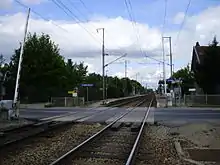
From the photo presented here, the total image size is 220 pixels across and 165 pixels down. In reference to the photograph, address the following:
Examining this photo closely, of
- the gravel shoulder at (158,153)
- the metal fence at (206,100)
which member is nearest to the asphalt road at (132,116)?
the gravel shoulder at (158,153)

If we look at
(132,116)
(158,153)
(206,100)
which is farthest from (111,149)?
(206,100)

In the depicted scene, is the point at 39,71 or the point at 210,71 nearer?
the point at 210,71

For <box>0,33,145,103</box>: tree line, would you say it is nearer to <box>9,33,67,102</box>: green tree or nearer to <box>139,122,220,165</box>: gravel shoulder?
<box>9,33,67,102</box>: green tree

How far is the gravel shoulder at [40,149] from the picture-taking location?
10977 mm

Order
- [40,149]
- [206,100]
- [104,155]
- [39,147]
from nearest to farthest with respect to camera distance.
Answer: [104,155], [40,149], [39,147], [206,100]

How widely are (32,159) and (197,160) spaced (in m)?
4.50

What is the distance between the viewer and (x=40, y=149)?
13234 mm

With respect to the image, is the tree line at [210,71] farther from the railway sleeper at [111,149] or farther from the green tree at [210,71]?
the railway sleeper at [111,149]

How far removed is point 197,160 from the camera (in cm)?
1108

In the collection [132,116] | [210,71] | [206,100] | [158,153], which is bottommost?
[158,153]

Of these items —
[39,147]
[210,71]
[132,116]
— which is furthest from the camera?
[210,71]

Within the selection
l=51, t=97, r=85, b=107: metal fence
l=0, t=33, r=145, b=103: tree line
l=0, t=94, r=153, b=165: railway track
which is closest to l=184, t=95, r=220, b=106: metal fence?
l=51, t=97, r=85, b=107: metal fence

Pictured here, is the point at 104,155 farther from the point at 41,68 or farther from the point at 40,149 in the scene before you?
the point at 41,68

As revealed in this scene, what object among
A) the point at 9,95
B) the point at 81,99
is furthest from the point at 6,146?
the point at 9,95
